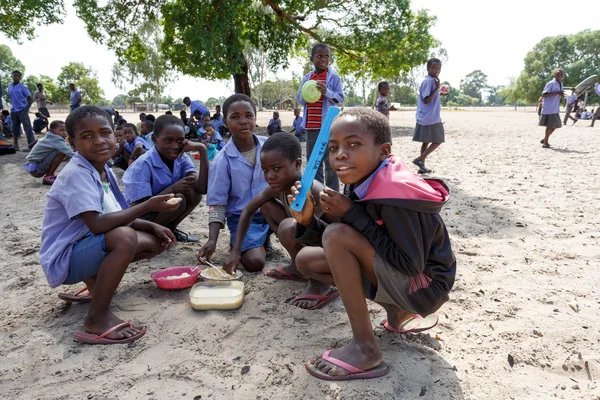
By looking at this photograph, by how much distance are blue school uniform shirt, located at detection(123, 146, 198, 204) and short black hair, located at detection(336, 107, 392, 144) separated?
1.93 m

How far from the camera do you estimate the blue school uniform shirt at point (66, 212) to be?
194cm

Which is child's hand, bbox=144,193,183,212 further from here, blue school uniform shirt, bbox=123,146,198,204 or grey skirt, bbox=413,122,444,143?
grey skirt, bbox=413,122,444,143

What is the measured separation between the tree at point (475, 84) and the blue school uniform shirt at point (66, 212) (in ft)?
376

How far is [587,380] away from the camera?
5.32 ft

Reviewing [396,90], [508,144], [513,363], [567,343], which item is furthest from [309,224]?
[396,90]

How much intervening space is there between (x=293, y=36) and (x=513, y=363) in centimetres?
1175

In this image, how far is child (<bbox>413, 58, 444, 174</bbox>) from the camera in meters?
5.77

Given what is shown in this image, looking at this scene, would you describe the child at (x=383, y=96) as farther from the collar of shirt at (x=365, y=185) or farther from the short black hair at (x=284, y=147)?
the collar of shirt at (x=365, y=185)

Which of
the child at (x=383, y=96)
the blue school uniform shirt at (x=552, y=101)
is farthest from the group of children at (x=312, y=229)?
the blue school uniform shirt at (x=552, y=101)

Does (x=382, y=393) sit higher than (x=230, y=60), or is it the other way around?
(x=230, y=60)

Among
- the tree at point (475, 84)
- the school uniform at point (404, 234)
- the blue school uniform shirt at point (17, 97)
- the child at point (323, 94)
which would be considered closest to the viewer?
the school uniform at point (404, 234)

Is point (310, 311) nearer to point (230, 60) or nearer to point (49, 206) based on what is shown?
point (49, 206)

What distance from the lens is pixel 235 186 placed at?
2.98m

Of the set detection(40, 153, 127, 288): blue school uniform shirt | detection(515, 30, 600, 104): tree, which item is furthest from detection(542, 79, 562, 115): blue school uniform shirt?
detection(515, 30, 600, 104): tree
